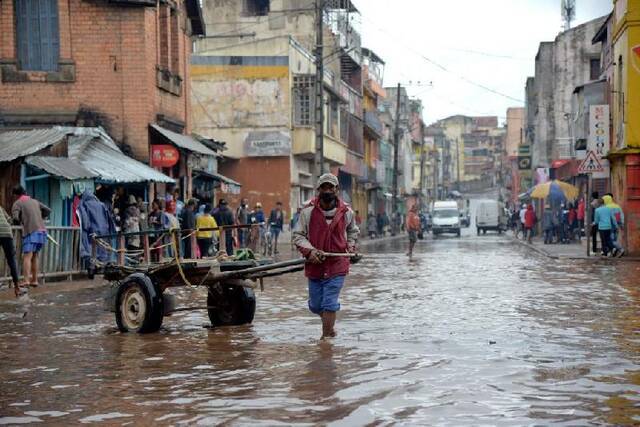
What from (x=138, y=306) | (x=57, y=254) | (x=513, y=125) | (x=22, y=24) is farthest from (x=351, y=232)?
(x=513, y=125)

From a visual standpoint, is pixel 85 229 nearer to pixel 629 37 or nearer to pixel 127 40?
pixel 127 40

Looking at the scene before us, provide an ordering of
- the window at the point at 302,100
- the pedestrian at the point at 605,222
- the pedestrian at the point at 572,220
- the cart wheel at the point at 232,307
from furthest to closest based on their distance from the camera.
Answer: the window at the point at 302,100, the pedestrian at the point at 572,220, the pedestrian at the point at 605,222, the cart wheel at the point at 232,307

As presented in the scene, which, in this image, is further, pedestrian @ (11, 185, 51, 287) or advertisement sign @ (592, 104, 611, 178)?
advertisement sign @ (592, 104, 611, 178)

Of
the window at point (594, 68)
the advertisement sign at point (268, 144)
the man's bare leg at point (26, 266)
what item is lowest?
the man's bare leg at point (26, 266)

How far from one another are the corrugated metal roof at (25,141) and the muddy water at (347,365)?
19.1ft

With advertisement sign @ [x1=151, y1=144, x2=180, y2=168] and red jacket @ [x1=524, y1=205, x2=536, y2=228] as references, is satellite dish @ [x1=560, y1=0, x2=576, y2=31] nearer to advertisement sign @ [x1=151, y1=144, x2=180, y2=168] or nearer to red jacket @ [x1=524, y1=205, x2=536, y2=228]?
red jacket @ [x1=524, y1=205, x2=536, y2=228]

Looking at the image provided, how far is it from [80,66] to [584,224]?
23.6 metres

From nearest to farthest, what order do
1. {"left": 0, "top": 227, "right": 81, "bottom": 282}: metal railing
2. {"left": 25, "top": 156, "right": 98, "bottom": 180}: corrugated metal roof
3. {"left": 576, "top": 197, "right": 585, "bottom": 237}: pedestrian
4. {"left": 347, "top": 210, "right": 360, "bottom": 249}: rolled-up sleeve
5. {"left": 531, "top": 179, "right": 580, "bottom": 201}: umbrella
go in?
{"left": 347, "top": 210, "right": 360, "bottom": 249}: rolled-up sleeve
{"left": 0, "top": 227, "right": 81, "bottom": 282}: metal railing
{"left": 25, "top": 156, "right": 98, "bottom": 180}: corrugated metal roof
{"left": 576, "top": 197, "right": 585, "bottom": 237}: pedestrian
{"left": 531, "top": 179, "right": 580, "bottom": 201}: umbrella

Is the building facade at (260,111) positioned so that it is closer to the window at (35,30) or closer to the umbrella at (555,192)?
the umbrella at (555,192)

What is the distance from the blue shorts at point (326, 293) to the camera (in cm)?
1052

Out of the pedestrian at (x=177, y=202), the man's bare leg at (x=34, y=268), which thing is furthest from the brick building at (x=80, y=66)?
the man's bare leg at (x=34, y=268)

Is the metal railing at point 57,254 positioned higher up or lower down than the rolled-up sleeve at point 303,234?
lower down

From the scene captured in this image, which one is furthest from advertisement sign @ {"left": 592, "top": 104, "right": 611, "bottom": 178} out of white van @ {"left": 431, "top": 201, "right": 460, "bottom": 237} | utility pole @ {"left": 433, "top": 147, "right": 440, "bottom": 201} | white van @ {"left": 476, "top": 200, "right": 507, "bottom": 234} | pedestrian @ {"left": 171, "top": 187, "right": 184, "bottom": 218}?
utility pole @ {"left": 433, "top": 147, "right": 440, "bottom": 201}

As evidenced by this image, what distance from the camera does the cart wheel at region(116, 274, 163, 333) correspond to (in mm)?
11523
